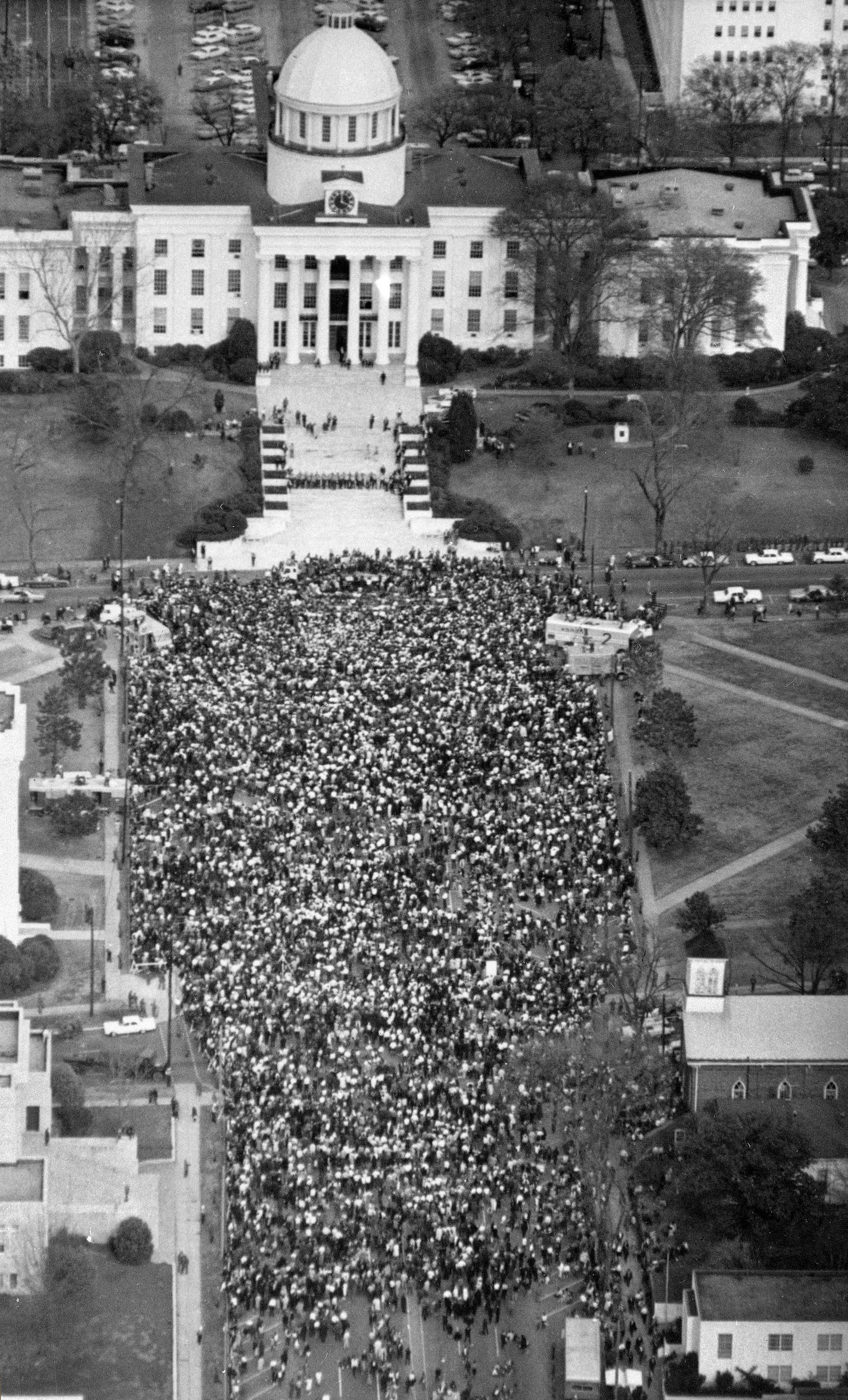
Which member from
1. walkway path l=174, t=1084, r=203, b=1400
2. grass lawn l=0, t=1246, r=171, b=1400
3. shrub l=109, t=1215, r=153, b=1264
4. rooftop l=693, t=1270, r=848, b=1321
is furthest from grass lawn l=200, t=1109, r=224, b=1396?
rooftop l=693, t=1270, r=848, b=1321

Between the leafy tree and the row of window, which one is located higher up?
the leafy tree

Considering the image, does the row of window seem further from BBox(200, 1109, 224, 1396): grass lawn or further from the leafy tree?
BBox(200, 1109, 224, 1396): grass lawn

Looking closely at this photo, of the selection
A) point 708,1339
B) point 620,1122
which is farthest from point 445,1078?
point 708,1339

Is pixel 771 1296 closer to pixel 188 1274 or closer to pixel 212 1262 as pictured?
pixel 212 1262

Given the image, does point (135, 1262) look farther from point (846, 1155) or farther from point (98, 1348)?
point (846, 1155)

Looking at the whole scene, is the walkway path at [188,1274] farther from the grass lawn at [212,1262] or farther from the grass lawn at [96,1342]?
the grass lawn at [96,1342]

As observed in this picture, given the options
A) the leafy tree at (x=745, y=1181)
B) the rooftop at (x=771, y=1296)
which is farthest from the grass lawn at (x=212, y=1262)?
the rooftop at (x=771, y=1296)
